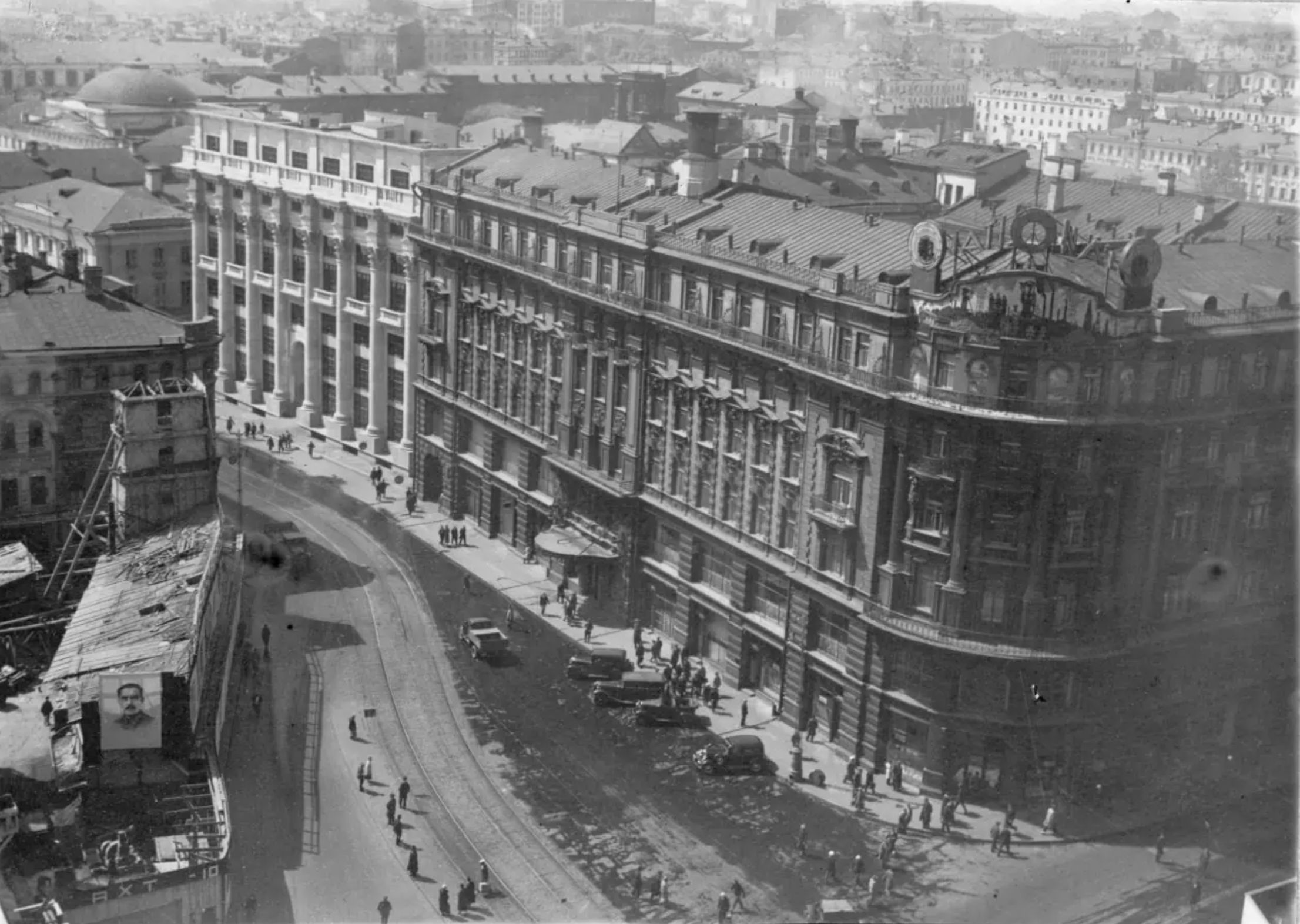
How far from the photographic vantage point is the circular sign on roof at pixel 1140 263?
7019cm

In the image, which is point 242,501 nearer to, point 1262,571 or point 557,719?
point 557,719

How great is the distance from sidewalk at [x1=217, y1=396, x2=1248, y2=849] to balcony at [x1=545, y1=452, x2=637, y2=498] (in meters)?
8.09

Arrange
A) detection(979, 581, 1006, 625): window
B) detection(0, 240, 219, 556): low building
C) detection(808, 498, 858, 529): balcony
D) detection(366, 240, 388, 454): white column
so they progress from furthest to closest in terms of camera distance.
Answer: detection(366, 240, 388, 454): white column → detection(0, 240, 219, 556): low building → detection(808, 498, 858, 529): balcony → detection(979, 581, 1006, 625): window

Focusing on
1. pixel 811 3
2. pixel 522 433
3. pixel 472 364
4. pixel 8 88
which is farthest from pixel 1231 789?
pixel 8 88

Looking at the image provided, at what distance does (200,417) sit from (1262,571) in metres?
57.2

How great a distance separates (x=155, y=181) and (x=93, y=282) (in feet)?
191

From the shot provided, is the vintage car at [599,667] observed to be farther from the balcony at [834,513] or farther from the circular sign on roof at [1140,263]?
the circular sign on roof at [1140,263]

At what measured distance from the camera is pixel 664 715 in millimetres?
80875

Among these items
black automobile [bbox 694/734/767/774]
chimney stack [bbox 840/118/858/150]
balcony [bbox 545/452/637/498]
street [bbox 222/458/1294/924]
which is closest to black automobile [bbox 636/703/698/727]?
street [bbox 222/458/1294/924]

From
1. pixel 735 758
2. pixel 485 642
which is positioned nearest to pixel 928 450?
pixel 735 758

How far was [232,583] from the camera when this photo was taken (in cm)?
8975

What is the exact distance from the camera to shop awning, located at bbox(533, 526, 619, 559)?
94.9m

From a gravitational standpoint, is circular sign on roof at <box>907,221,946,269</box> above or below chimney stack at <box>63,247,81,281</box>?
above

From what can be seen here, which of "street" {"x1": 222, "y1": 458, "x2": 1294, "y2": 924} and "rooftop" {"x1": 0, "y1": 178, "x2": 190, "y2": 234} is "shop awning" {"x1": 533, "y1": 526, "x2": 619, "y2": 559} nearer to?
"street" {"x1": 222, "y1": 458, "x2": 1294, "y2": 924}
